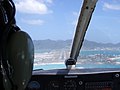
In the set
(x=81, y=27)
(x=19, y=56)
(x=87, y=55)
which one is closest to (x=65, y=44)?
(x=87, y=55)

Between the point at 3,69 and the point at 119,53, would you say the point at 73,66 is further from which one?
the point at 3,69

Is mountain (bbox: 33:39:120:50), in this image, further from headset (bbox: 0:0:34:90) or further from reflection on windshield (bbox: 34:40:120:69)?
headset (bbox: 0:0:34:90)

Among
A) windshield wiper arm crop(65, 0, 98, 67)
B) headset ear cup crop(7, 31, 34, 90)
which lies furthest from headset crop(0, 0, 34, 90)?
windshield wiper arm crop(65, 0, 98, 67)

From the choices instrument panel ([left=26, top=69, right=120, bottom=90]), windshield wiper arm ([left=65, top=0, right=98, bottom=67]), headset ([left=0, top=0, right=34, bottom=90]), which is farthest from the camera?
windshield wiper arm ([left=65, top=0, right=98, bottom=67])

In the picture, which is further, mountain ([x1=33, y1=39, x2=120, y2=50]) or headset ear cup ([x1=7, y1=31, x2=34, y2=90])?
mountain ([x1=33, y1=39, x2=120, y2=50])

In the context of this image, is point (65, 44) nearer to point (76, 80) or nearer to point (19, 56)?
point (76, 80)

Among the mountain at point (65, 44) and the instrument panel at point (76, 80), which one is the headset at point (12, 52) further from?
the mountain at point (65, 44)

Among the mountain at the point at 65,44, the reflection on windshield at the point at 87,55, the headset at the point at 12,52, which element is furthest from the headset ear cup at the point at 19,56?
the mountain at the point at 65,44
